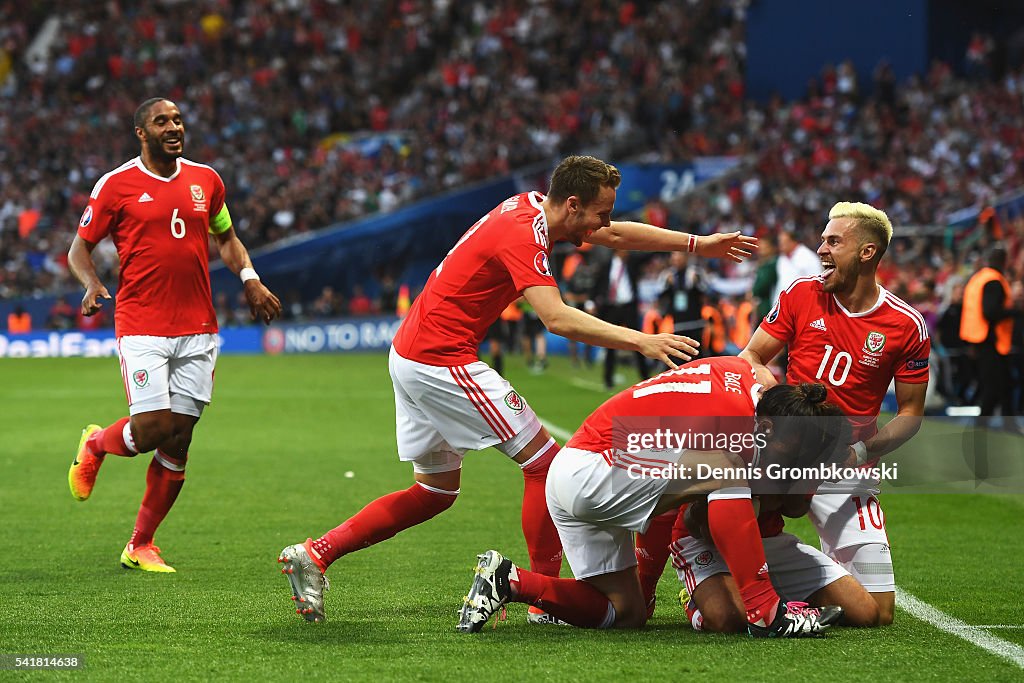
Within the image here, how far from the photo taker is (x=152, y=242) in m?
7.00

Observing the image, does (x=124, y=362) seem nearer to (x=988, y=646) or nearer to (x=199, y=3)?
(x=988, y=646)

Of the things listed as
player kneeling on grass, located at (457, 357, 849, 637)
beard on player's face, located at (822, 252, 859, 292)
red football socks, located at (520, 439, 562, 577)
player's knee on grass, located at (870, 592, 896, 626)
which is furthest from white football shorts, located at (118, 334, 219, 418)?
player's knee on grass, located at (870, 592, 896, 626)

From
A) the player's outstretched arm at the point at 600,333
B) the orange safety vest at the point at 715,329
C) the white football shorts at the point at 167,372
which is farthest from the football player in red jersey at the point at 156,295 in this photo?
the orange safety vest at the point at 715,329

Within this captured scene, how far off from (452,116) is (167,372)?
29.9 m

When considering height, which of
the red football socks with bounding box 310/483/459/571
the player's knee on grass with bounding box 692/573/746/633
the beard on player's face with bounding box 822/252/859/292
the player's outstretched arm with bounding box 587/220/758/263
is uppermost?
the player's outstretched arm with bounding box 587/220/758/263

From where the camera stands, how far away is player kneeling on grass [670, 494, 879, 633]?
5.39m

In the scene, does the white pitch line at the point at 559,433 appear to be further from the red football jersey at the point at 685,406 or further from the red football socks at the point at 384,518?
the red football jersey at the point at 685,406

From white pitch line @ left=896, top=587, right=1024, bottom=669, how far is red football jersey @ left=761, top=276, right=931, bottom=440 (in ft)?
2.63

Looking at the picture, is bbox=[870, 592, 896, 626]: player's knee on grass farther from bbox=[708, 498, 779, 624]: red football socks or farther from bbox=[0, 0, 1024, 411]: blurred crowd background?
bbox=[0, 0, 1024, 411]: blurred crowd background

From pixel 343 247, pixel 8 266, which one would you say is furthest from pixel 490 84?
pixel 8 266

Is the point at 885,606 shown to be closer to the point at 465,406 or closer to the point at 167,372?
the point at 465,406

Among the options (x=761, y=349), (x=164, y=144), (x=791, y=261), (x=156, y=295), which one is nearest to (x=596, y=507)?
(x=761, y=349)

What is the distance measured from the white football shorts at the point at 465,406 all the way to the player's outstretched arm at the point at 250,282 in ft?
5.26

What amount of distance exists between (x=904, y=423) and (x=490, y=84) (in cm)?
3193
